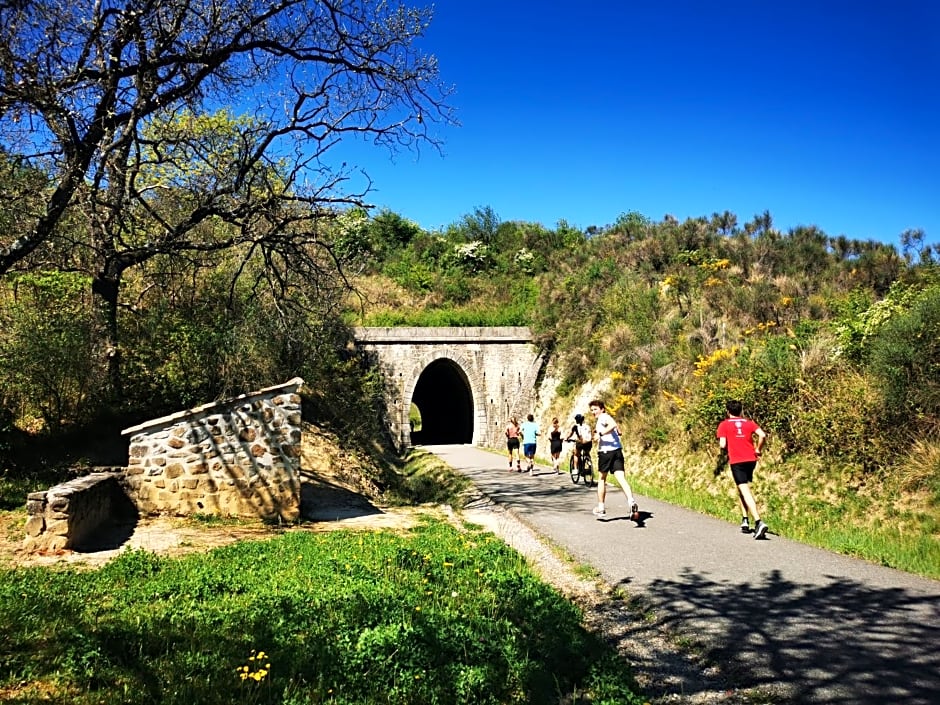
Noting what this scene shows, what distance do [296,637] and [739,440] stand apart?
6.08 metres

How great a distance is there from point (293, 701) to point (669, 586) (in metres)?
3.76

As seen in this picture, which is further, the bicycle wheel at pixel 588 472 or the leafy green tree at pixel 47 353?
the bicycle wheel at pixel 588 472

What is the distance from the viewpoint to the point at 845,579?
5.89 metres

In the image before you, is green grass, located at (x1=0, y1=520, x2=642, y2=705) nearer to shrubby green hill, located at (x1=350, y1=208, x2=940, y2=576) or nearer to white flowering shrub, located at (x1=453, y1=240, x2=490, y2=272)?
shrubby green hill, located at (x1=350, y1=208, x2=940, y2=576)

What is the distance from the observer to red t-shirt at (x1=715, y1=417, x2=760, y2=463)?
809cm

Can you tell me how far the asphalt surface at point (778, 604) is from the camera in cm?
388

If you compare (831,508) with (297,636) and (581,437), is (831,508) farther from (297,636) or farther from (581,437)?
(297,636)

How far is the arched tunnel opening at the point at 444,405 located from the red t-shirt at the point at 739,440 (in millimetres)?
19892

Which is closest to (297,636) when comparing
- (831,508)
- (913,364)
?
(831,508)

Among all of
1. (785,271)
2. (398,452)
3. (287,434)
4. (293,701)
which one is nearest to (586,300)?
(785,271)

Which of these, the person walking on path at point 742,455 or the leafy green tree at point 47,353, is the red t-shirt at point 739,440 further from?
the leafy green tree at point 47,353

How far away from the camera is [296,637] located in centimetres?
435

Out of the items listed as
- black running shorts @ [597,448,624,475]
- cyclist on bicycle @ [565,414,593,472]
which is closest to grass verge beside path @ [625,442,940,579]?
cyclist on bicycle @ [565,414,593,472]

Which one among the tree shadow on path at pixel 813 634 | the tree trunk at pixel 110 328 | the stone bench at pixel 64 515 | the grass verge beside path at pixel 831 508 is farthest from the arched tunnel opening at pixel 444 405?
the tree shadow on path at pixel 813 634
